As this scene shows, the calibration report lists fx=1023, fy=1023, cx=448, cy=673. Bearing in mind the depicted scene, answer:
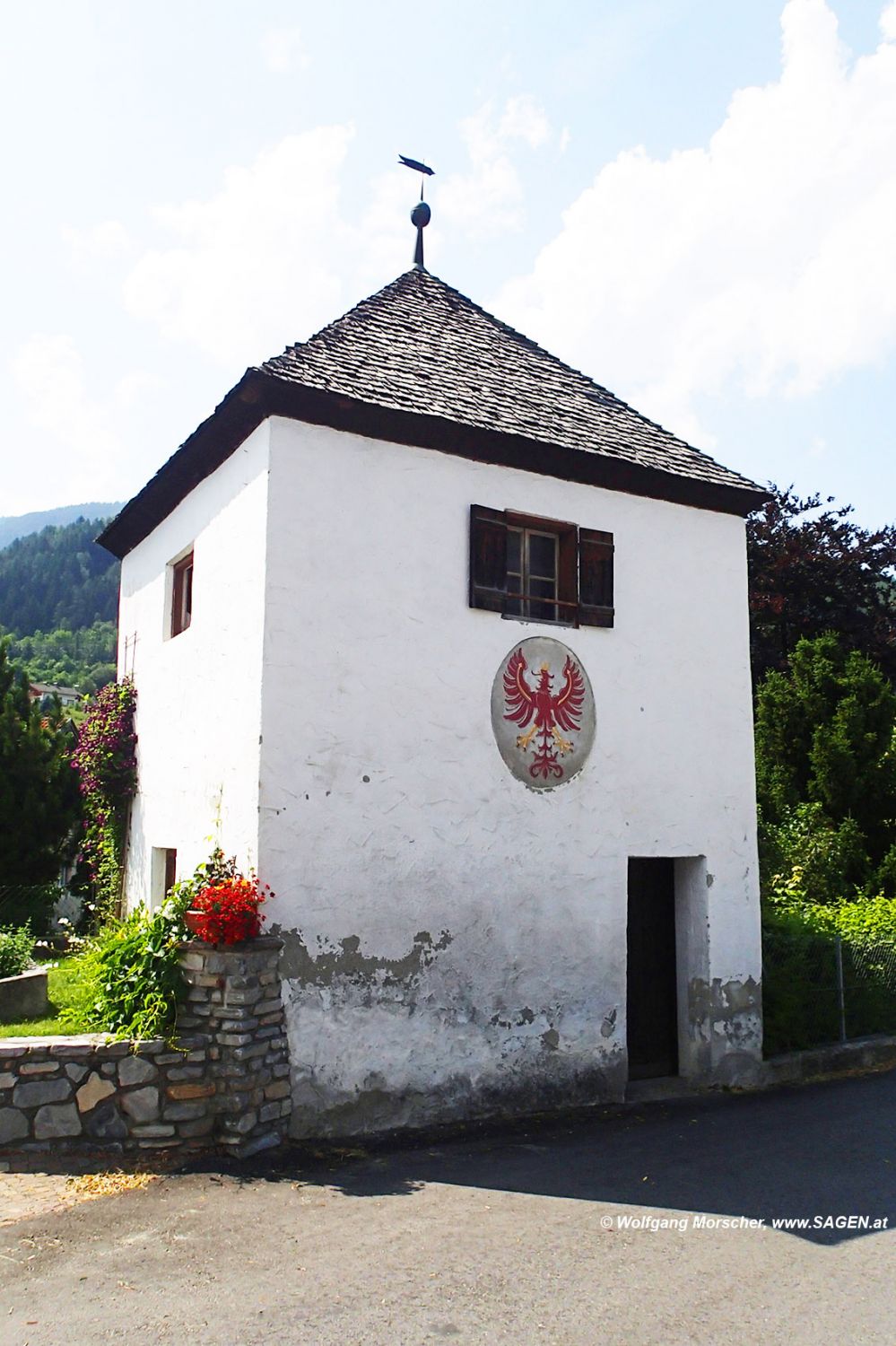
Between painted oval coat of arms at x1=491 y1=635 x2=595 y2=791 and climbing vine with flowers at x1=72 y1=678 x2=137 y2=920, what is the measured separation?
15.9 feet

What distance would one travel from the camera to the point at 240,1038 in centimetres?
721

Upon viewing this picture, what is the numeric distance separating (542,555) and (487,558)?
891 millimetres

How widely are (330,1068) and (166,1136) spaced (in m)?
1.30

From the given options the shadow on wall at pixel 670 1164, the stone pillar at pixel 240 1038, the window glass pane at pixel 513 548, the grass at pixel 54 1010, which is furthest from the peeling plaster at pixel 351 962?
the window glass pane at pixel 513 548

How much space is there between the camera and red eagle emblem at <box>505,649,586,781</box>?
30.1ft

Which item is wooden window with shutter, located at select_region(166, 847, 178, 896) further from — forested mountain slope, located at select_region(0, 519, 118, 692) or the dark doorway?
forested mountain slope, located at select_region(0, 519, 118, 692)

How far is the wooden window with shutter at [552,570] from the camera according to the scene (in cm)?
949

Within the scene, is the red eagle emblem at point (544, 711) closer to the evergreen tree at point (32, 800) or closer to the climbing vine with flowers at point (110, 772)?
the climbing vine with flowers at point (110, 772)

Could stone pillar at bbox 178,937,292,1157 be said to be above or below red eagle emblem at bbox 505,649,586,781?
below

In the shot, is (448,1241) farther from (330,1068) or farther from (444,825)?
(444,825)

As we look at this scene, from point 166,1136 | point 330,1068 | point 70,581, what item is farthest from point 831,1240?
point 70,581

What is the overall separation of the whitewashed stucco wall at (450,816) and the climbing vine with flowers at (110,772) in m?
4.44

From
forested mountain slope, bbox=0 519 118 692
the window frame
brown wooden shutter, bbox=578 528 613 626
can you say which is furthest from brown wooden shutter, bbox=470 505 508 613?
forested mountain slope, bbox=0 519 118 692

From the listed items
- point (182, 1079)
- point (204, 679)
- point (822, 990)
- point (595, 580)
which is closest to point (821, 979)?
point (822, 990)
